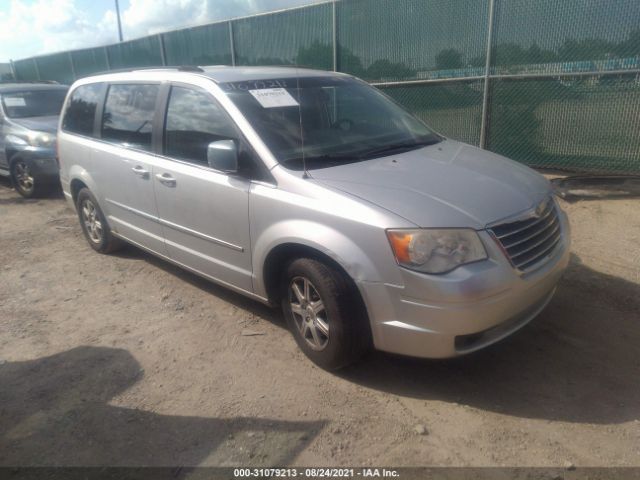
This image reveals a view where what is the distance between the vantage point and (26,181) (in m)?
8.29

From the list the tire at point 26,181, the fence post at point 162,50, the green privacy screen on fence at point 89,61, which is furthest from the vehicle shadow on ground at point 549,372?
the green privacy screen on fence at point 89,61

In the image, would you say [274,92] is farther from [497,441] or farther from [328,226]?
[497,441]

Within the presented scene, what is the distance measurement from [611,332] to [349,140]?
226 centimetres

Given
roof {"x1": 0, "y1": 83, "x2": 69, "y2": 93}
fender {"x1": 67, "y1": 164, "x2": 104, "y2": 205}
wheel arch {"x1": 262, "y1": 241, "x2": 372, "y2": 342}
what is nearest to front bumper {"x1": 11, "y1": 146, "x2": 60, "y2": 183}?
roof {"x1": 0, "y1": 83, "x2": 69, "y2": 93}

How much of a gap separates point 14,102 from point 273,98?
7340mm

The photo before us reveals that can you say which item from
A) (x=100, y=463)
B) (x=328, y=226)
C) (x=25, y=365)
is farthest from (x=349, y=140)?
(x=25, y=365)

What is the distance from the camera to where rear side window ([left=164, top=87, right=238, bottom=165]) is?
11.8 feet

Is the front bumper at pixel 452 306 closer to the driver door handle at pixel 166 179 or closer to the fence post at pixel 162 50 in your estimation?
the driver door handle at pixel 166 179

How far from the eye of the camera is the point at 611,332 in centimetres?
350

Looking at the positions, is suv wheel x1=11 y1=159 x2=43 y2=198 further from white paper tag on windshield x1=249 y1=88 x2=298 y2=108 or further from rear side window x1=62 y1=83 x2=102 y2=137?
white paper tag on windshield x1=249 y1=88 x2=298 y2=108

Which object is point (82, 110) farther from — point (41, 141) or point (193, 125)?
point (41, 141)

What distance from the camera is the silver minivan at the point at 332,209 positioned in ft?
8.77

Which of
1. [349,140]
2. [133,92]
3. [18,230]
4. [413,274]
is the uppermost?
[133,92]

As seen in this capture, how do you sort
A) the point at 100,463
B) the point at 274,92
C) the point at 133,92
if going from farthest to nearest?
the point at 133,92 → the point at 274,92 → the point at 100,463
